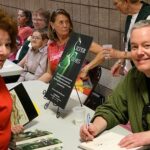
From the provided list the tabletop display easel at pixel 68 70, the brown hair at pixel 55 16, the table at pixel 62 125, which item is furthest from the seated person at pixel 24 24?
the tabletop display easel at pixel 68 70

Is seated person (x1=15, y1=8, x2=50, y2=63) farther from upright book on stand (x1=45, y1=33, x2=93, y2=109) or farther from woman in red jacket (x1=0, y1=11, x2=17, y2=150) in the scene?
woman in red jacket (x1=0, y1=11, x2=17, y2=150)

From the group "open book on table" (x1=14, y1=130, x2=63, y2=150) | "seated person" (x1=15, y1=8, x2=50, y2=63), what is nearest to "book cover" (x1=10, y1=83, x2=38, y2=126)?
"open book on table" (x1=14, y1=130, x2=63, y2=150)

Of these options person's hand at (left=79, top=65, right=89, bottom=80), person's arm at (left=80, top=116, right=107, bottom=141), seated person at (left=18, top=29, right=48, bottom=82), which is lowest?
seated person at (left=18, top=29, right=48, bottom=82)

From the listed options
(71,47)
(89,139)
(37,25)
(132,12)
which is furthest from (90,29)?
(89,139)

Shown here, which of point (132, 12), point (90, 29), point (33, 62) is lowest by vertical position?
point (33, 62)

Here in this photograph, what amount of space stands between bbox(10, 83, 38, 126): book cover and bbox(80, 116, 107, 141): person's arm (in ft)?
1.47

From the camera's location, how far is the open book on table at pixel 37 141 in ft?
6.77

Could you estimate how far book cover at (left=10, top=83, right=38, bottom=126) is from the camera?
2.43m

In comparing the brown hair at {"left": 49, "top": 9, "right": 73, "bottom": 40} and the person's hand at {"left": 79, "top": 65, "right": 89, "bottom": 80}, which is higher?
the brown hair at {"left": 49, "top": 9, "right": 73, "bottom": 40}

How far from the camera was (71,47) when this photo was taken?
8.66 ft

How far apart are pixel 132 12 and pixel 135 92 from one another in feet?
5.01

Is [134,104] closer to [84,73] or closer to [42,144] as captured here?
[42,144]

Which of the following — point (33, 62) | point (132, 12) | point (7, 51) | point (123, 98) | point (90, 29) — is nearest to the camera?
point (7, 51)

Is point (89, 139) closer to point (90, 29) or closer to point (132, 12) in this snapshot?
point (132, 12)
